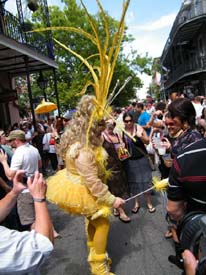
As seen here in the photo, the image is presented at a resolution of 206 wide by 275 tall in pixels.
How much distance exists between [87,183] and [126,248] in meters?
1.62

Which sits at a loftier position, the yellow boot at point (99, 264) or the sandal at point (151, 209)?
the yellow boot at point (99, 264)

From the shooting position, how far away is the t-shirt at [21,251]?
→ 1.57m

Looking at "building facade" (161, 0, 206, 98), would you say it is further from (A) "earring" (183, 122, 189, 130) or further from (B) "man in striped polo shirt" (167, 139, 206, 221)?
(B) "man in striped polo shirt" (167, 139, 206, 221)

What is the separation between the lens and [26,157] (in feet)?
14.6

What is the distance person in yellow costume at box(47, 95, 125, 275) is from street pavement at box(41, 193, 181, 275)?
59cm

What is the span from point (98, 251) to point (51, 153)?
279 inches

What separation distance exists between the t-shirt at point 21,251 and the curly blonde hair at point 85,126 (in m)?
1.75

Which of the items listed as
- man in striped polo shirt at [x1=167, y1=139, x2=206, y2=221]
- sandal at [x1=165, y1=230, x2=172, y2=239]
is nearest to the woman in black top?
sandal at [x1=165, y1=230, x2=172, y2=239]

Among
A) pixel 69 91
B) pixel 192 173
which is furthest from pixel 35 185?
pixel 69 91

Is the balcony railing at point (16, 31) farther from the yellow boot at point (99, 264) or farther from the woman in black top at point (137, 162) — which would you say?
the yellow boot at point (99, 264)

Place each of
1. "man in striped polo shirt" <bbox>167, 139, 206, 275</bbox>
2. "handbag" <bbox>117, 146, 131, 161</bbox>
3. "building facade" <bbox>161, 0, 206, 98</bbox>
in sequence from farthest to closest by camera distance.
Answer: "building facade" <bbox>161, 0, 206, 98</bbox>, "handbag" <bbox>117, 146, 131, 161</bbox>, "man in striped polo shirt" <bbox>167, 139, 206, 275</bbox>

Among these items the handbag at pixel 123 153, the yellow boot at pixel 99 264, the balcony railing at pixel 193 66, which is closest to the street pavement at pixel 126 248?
the yellow boot at pixel 99 264

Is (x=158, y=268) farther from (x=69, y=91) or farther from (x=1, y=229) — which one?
(x=69, y=91)

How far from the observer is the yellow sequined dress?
10.7 feet
